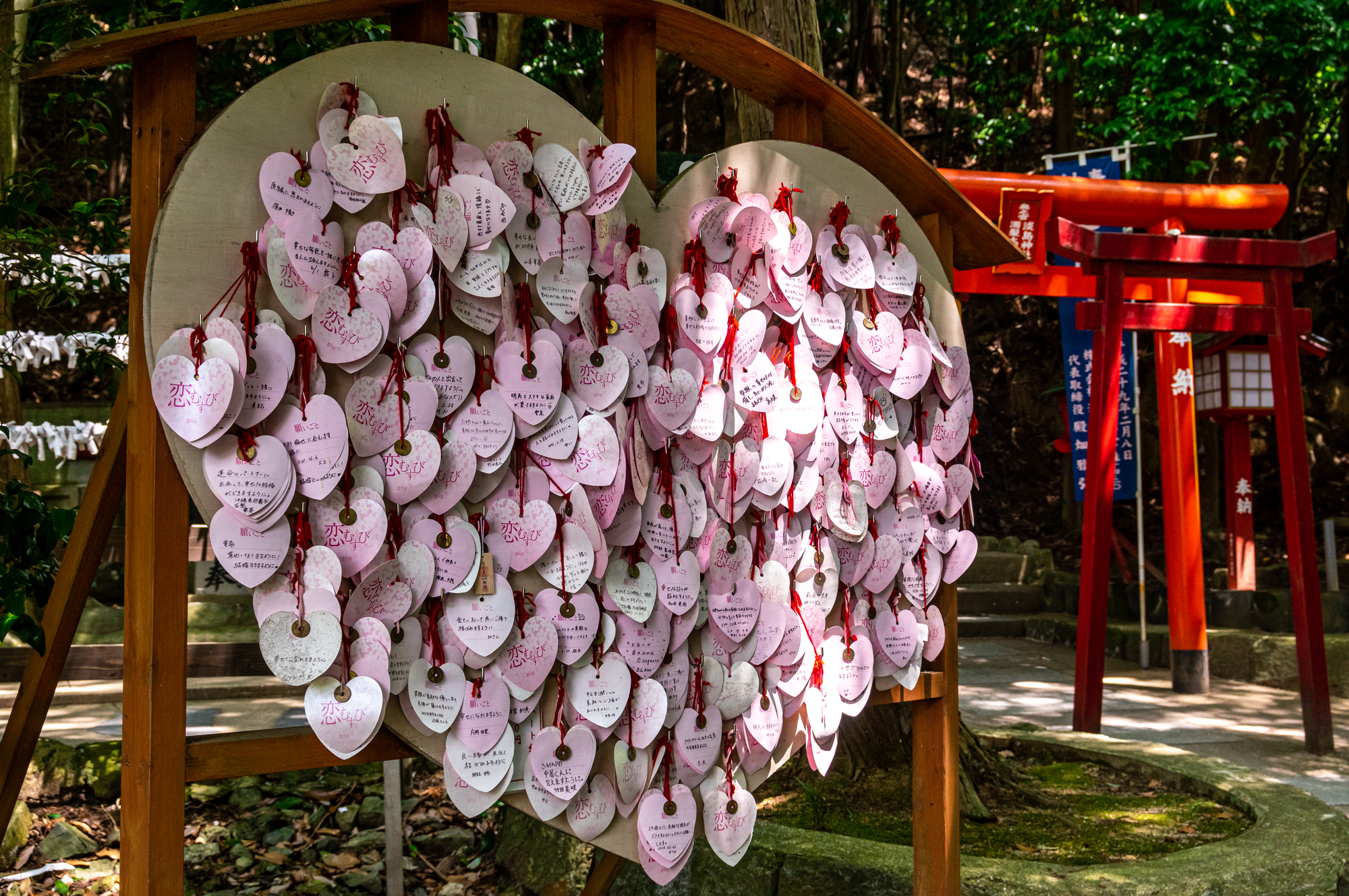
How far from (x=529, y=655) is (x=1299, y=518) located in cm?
379

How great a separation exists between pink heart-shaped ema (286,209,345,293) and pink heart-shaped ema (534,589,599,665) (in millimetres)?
464

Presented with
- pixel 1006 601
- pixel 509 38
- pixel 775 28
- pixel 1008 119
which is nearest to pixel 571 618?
pixel 775 28

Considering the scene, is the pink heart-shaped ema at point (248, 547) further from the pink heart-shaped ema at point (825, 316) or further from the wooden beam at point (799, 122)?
the wooden beam at point (799, 122)

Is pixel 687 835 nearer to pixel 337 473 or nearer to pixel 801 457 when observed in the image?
pixel 801 457

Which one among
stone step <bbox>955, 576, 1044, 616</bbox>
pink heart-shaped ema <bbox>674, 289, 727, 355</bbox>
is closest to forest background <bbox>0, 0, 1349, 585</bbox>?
pink heart-shaped ema <bbox>674, 289, 727, 355</bbox>

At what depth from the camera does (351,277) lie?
1165 millimetres

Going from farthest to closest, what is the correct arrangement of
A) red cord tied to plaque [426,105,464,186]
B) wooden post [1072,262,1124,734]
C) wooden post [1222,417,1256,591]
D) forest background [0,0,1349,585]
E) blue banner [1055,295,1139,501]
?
wooden post [1222,417,1256,591] < blue banner [1055,295,1139,501] < wooden post [1072,262,1124,734] < forest background [0,0,1349,585] < red cord tied to plaque [426,105,464,186]

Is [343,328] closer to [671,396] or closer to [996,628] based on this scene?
[671,396]

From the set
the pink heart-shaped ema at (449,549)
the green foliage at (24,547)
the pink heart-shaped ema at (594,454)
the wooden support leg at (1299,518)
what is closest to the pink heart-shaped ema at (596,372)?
the pink heart-shaped ema at (594,454)

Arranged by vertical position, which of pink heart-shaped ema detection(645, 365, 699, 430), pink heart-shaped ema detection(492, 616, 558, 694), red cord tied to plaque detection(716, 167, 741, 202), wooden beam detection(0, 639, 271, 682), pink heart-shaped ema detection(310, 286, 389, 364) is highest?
red cord tied to plaque detection(716, 167, 741, 202)

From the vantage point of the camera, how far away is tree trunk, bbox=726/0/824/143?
2.71m

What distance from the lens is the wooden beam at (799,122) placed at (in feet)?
5.50

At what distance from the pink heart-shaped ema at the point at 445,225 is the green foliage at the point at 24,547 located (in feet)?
2.98

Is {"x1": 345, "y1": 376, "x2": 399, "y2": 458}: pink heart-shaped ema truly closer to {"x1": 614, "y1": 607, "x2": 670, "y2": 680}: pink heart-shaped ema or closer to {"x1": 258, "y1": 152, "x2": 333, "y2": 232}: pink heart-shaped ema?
{"x1": 258, "y1": 152, "x2": 333, "y2": 232}: pink heart-shaped ema
